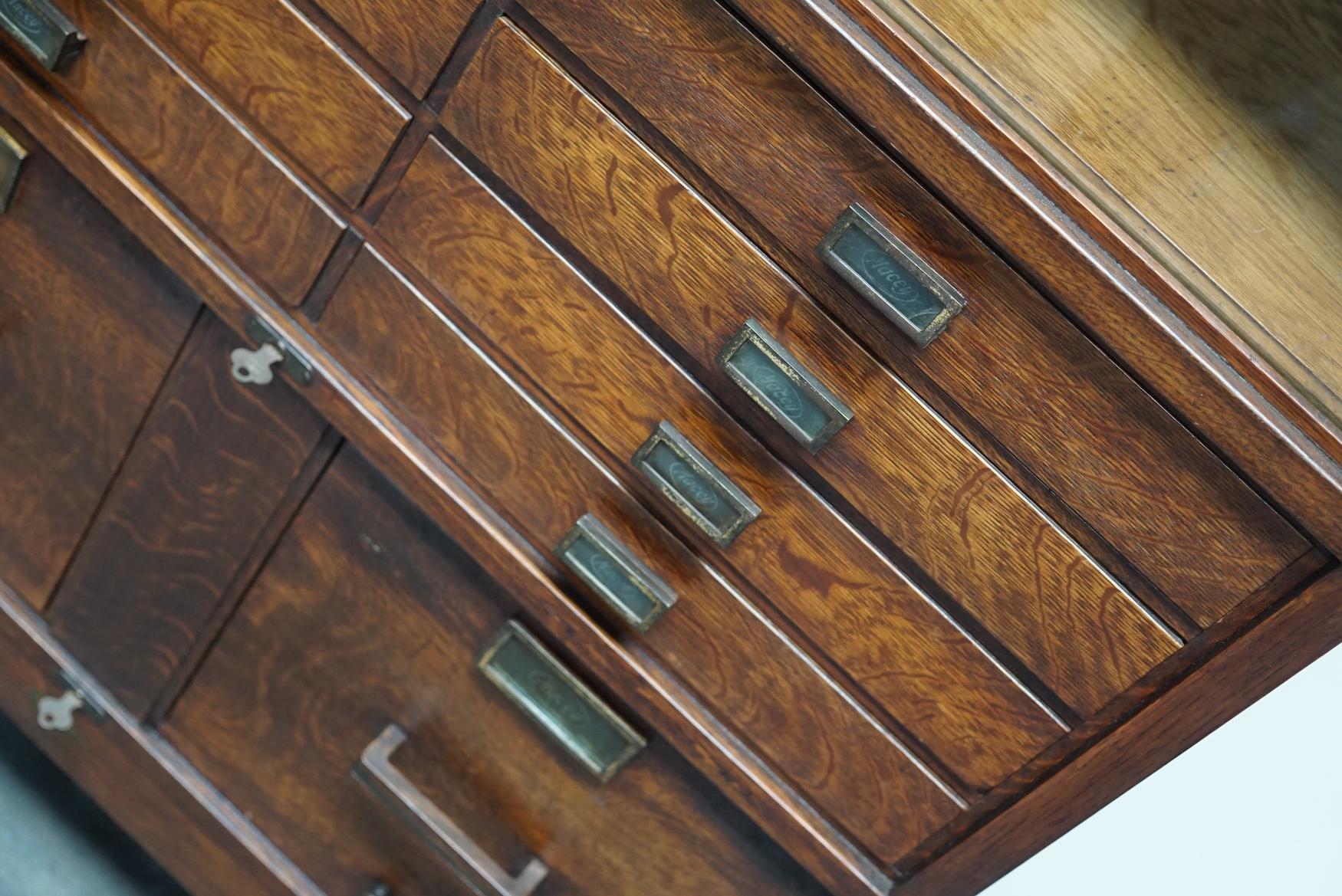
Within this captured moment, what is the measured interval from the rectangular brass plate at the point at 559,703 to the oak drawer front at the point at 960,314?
13.0 inches

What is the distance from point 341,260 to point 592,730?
37 centimetres

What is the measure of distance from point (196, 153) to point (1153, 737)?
0.72 m

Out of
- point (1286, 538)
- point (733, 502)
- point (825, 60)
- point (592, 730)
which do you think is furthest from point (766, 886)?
point (825, 60)

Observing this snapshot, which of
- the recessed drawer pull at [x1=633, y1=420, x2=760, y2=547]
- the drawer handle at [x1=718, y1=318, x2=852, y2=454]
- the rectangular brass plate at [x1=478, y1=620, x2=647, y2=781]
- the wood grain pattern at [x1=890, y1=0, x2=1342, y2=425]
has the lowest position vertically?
the rectangular brass plate at [x1=478, y1=620, x2=647, y2=781]

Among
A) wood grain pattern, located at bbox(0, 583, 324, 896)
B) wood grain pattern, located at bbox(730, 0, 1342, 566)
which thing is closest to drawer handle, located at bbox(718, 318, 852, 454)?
wood grain pattern, located at bbox(730, 0, 1342, 566)

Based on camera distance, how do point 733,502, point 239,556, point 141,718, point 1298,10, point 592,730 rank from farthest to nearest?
point 141,718 < point 239,556 < point 592,730 < point 733,502 < point 1298,10

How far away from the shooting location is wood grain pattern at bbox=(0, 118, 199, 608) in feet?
3.16

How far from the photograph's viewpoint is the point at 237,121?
2.83ft

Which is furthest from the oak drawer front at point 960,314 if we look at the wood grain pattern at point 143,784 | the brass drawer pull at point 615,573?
the wood grain pattern at point 143,784

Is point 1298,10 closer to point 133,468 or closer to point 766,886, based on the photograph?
point 766,886

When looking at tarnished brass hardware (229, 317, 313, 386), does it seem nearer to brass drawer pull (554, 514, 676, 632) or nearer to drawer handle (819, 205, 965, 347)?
brass drawer pull (554, 514, 676, 632)

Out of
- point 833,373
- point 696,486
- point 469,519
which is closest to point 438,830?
point 469,519

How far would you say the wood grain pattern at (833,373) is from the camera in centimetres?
74

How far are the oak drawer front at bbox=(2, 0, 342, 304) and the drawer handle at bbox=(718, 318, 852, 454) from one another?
0.30 metres
